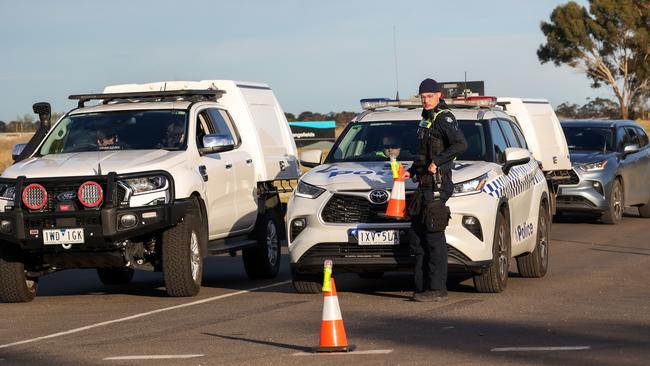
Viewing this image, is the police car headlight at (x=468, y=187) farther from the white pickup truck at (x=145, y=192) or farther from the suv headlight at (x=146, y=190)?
the suv headlight at (x=146, y=190)

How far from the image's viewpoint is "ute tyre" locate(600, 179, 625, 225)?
24.2m

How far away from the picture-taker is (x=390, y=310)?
1202 centimetres

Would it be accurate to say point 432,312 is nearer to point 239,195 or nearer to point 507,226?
point 507,226

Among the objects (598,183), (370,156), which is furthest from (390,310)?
(598,183)

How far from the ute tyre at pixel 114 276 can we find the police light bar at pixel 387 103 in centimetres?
334

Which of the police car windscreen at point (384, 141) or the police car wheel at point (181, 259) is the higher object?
the police car windscreen at point (384, 141)

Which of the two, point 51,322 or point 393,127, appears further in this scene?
point 393,127

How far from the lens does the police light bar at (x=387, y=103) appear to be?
1484 cm

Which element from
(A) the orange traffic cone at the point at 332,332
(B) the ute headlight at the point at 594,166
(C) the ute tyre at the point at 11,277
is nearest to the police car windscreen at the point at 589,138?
(B) the ute headlight at the point at 594,166

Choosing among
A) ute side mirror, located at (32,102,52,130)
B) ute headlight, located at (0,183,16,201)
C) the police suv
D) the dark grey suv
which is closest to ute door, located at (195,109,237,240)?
the police suv

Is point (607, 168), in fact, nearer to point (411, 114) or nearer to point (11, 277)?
point (411, 114)

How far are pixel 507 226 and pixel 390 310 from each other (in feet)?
6.27

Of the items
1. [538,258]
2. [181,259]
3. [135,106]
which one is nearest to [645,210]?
[538,258]

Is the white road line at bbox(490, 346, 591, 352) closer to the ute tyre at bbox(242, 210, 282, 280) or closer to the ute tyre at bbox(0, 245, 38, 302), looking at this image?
the ute tyre at bbox(0, 245, 38, 302)
